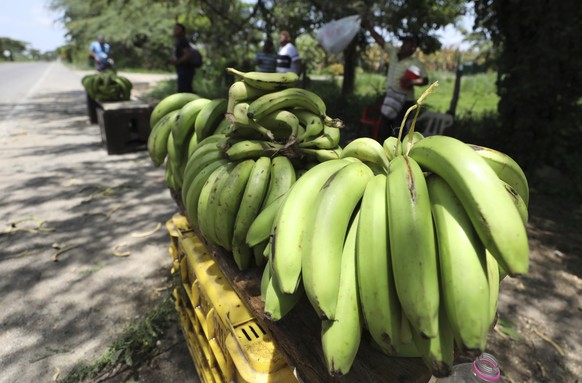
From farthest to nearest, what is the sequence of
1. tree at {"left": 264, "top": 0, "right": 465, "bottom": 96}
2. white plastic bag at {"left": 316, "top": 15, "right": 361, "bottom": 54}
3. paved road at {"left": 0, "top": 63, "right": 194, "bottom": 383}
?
tree at {"left": 264, "top": 0, "right": 465, "bottom": 96} < white plastic bag at {"left": 316, "top": 15, "right": 361, "bottom": 54} < paved road at {"left": 0, "top": 63, "right": 194, "bottom": 383}

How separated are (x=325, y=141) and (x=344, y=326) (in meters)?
0.81

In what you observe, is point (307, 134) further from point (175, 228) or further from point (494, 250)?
point (175, 228)

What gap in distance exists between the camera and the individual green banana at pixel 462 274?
0.83 meters

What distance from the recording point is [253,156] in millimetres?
1495

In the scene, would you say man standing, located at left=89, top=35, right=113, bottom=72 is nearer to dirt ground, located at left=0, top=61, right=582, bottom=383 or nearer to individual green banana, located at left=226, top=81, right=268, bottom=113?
dirt ground, located at left=0, top=61, right=582, bottom=383

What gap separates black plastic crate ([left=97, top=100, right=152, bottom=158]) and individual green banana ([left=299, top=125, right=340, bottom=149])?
5.49m

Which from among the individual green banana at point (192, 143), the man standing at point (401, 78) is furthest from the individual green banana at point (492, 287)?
the man standing at point (401, 78)

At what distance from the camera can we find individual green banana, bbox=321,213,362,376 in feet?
2.95

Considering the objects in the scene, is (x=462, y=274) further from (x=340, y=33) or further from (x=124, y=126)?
(x=124, y=126)

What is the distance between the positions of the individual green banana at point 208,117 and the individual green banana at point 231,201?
56 cm

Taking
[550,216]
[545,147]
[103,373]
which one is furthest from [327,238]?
[545,147]

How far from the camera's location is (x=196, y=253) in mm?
1891

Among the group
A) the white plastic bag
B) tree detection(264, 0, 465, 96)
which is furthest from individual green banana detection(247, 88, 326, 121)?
tree detection(264, 0, 465, 96)

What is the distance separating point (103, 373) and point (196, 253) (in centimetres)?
96
